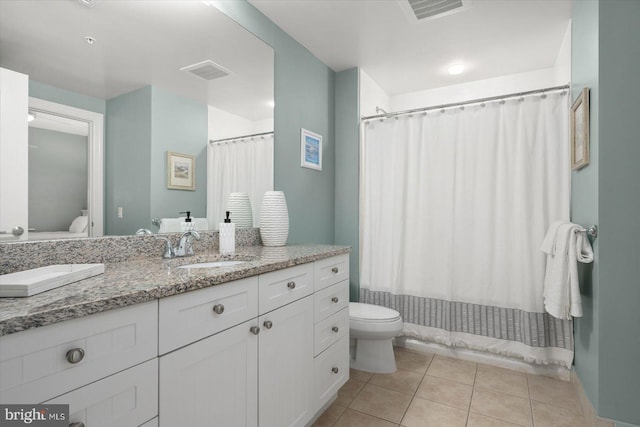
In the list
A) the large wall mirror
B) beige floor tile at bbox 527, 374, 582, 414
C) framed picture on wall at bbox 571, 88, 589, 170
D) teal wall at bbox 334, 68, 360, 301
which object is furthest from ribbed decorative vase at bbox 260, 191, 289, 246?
beige floor tile at bbox 527, 374, 582, 414

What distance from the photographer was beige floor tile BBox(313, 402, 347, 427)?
1726mm

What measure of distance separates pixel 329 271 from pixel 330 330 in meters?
0.31

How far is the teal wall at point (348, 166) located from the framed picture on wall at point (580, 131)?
1485 mm

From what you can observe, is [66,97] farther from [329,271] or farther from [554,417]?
[554,417]

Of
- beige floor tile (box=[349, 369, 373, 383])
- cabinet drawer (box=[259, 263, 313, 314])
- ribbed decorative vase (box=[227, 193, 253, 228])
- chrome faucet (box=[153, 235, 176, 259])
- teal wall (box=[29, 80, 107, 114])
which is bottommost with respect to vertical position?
beige floor tile (box=[349, 369, 373, 383])

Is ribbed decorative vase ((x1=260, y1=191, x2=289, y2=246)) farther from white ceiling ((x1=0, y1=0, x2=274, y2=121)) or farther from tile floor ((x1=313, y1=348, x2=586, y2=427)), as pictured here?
tile floor ((x1=313, y1=348, x2=586, y2=427))

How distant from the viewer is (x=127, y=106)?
1.40m

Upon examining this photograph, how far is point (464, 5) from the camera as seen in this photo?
2.01 metres

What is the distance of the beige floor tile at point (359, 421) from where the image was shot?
1.72 meters

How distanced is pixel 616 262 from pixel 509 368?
120cm

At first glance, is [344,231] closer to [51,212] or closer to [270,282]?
[270,282]

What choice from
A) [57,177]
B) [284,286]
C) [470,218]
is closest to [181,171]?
[57,177]

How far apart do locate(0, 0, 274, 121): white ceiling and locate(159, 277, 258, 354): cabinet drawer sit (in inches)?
36.9

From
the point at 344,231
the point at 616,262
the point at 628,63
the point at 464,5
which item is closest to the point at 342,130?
the point at 344,231
